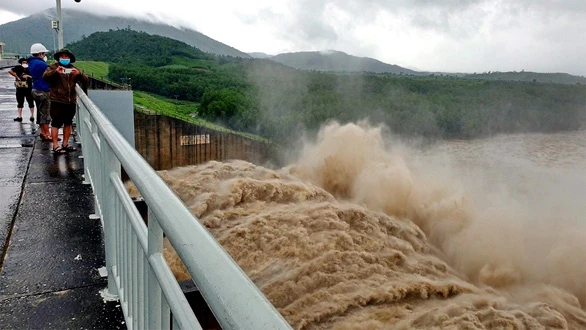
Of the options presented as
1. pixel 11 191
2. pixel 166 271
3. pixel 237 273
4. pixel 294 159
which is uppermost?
pixel 237 273

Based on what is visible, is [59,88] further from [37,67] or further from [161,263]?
[161,263]

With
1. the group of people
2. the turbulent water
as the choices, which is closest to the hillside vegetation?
the turbulent water

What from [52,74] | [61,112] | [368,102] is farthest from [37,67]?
[368,102]

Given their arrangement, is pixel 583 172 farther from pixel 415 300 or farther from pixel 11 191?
pixel 11 191

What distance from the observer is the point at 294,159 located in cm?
3716

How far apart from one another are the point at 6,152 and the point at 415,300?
8.34 m

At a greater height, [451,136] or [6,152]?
[6,152]

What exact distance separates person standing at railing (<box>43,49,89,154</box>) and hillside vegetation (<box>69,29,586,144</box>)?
1452 inches

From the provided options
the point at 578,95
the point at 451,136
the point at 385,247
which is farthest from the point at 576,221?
the point at 578,95

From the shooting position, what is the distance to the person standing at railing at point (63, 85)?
597cm

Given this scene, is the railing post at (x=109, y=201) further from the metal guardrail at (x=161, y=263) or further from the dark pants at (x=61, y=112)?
the dark pants at (x=61, y=112)

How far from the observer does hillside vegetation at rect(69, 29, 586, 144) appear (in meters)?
51.8

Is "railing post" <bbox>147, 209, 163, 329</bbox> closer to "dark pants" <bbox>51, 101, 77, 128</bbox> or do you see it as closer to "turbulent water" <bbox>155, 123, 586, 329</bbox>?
"dark pants" <bbox>51, 101, 77, 128</bbox>

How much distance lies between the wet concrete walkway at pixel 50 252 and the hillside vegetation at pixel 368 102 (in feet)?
125
